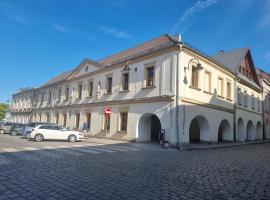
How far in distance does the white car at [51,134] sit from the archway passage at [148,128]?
17.7ft

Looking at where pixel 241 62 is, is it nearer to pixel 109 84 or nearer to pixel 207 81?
pixel 207 81

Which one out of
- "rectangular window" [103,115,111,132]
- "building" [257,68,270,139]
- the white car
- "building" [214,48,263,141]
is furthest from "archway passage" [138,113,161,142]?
"building" [257,68,270,139]

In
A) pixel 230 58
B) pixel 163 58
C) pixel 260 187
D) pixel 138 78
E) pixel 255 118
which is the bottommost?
pixel 260 187

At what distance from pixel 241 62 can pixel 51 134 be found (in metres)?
24.2

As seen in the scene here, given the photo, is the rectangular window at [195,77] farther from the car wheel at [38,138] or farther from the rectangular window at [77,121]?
the rectangular window at [77,121]

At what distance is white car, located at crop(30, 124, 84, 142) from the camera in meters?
19.8

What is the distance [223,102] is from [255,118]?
11858mm

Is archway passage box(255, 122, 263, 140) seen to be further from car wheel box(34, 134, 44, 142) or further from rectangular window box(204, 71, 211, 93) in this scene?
car wheel box(34, 134, 44, 142)

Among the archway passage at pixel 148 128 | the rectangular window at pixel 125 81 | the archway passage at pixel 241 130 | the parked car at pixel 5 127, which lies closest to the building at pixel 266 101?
the archway passage at pixel 241 130

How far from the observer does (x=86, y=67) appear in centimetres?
3014

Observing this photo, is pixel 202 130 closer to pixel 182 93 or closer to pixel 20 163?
pixel 182 93

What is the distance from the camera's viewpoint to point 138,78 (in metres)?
21.8

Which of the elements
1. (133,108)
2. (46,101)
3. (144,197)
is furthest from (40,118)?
(144,197)

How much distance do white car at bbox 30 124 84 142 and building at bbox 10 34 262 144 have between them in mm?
4197
